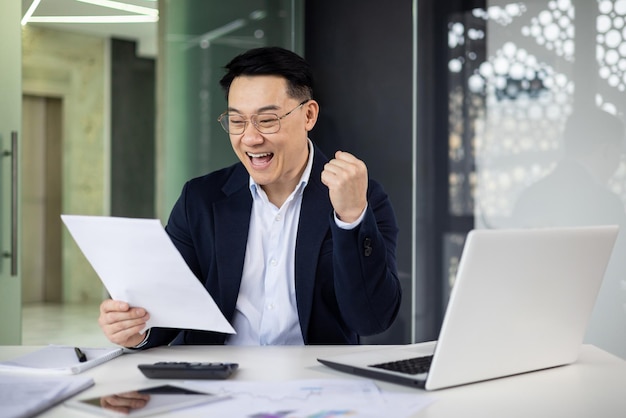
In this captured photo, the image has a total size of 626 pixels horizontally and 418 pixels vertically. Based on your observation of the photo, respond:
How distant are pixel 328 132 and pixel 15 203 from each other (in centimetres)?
188

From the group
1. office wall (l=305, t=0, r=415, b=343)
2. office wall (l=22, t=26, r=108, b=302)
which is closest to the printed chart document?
office wall (l=305, t=0, r=415, b=343)

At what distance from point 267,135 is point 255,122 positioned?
47 mm

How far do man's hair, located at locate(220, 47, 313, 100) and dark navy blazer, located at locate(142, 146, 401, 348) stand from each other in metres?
0.22

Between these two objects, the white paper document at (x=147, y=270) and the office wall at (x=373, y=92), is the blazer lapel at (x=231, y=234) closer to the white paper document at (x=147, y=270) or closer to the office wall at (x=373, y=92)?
the white paper document at (x=147, y=270)

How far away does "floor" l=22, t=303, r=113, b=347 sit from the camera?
4.65 meters

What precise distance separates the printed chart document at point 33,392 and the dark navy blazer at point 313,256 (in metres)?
0.41

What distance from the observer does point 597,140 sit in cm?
388

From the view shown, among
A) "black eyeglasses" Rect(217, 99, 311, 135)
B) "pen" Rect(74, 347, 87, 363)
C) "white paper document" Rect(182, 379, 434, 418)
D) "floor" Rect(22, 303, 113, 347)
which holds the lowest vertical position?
"floor" Rect(22, 303, 113, 347)

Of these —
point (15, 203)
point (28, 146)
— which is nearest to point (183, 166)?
point (15, 203)

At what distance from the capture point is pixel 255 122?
2217 millimetres

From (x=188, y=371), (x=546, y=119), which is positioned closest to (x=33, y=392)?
(x=188, y=371)

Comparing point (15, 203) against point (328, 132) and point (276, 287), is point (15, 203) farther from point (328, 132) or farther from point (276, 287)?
point (276, 287)

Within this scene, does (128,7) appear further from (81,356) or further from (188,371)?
(188,371)

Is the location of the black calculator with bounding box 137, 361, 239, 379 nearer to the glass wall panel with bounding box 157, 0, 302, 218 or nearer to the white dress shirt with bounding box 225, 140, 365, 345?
the white dress shirt with bounding box 225, 140, 365, 345
